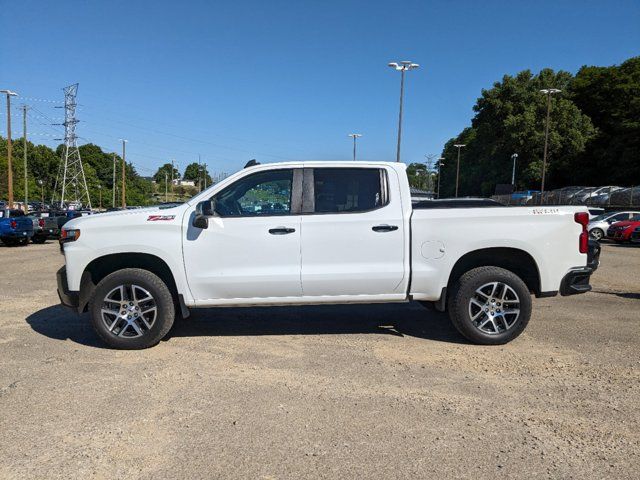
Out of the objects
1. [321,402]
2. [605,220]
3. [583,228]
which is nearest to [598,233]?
[605,220]

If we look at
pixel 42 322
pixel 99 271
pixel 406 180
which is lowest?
pixel 42 322

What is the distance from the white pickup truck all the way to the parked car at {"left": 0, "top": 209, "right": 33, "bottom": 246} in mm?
17563

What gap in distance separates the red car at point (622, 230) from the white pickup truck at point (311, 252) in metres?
20.5

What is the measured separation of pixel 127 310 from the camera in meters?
5.25

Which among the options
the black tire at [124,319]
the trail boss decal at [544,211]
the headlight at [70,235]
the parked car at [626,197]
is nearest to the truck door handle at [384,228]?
the trail boss decal at [544,211]

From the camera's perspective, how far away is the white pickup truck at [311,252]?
5234 millimetres

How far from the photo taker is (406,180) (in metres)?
5.62

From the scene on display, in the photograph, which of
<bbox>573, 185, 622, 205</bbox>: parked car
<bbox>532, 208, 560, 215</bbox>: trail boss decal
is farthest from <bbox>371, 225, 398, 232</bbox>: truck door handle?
<bbox>573, 185, 622, 205</bbox>: parked car

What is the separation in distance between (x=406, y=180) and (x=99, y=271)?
138 inches

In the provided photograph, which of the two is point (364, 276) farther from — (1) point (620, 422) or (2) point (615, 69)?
(2) point (615, 69)

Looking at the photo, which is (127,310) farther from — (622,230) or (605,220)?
(605,220)

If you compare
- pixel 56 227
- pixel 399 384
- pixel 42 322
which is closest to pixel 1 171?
pixel 56 227

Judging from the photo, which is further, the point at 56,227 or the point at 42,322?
the point at 56,227

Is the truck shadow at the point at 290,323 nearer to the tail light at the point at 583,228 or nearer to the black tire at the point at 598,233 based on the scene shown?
the tail light at the point at 583,228
